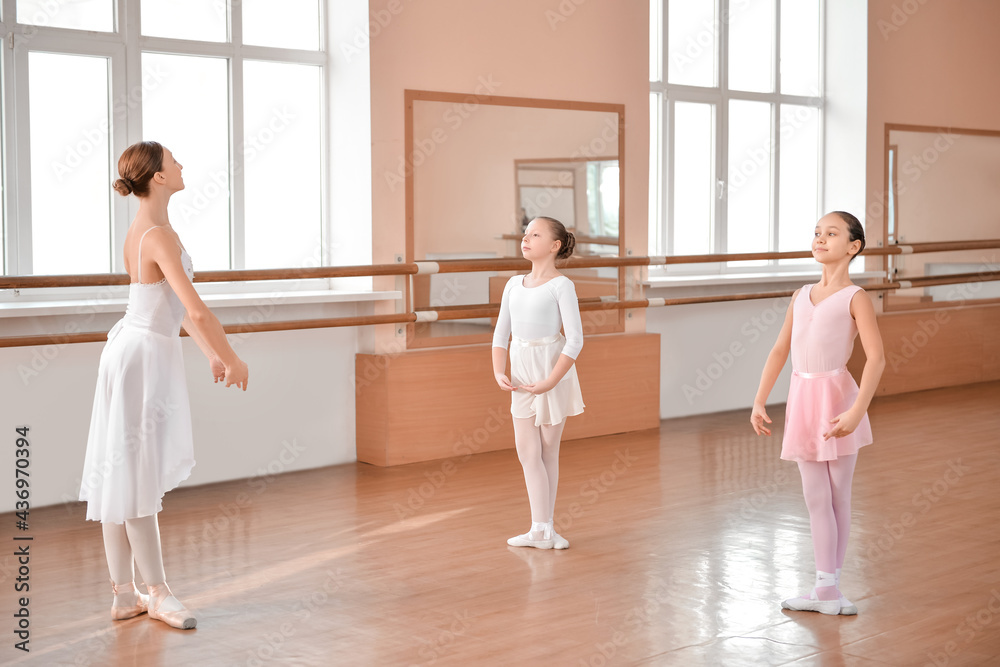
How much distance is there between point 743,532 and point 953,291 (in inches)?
227

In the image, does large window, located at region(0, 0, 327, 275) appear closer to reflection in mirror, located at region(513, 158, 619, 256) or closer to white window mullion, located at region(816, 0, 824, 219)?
reflection in mirror, located at region(513, 158, 619, 256)

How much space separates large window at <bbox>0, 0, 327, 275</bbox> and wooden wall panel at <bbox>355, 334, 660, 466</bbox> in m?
0.82

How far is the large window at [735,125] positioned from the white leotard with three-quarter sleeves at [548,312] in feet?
12.5

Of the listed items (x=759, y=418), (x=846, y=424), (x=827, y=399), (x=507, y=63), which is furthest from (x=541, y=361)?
(x=507, y=63)

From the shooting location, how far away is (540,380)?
4117 mm

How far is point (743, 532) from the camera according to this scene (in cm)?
440

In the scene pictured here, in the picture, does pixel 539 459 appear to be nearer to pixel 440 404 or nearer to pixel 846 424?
pixel 846 424

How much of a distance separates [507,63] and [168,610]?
3.99m

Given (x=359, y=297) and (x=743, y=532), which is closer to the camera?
(x=743, y=532)

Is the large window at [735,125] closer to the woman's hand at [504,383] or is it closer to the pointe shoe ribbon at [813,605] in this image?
the woman's hand at [504,383]

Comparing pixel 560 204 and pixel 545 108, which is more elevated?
pixel 545 108

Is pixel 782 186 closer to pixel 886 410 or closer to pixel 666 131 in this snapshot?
pixel 666 131

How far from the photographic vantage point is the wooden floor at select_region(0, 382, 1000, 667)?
3.10m

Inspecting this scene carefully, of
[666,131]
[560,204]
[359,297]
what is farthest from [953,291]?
[359,297]
